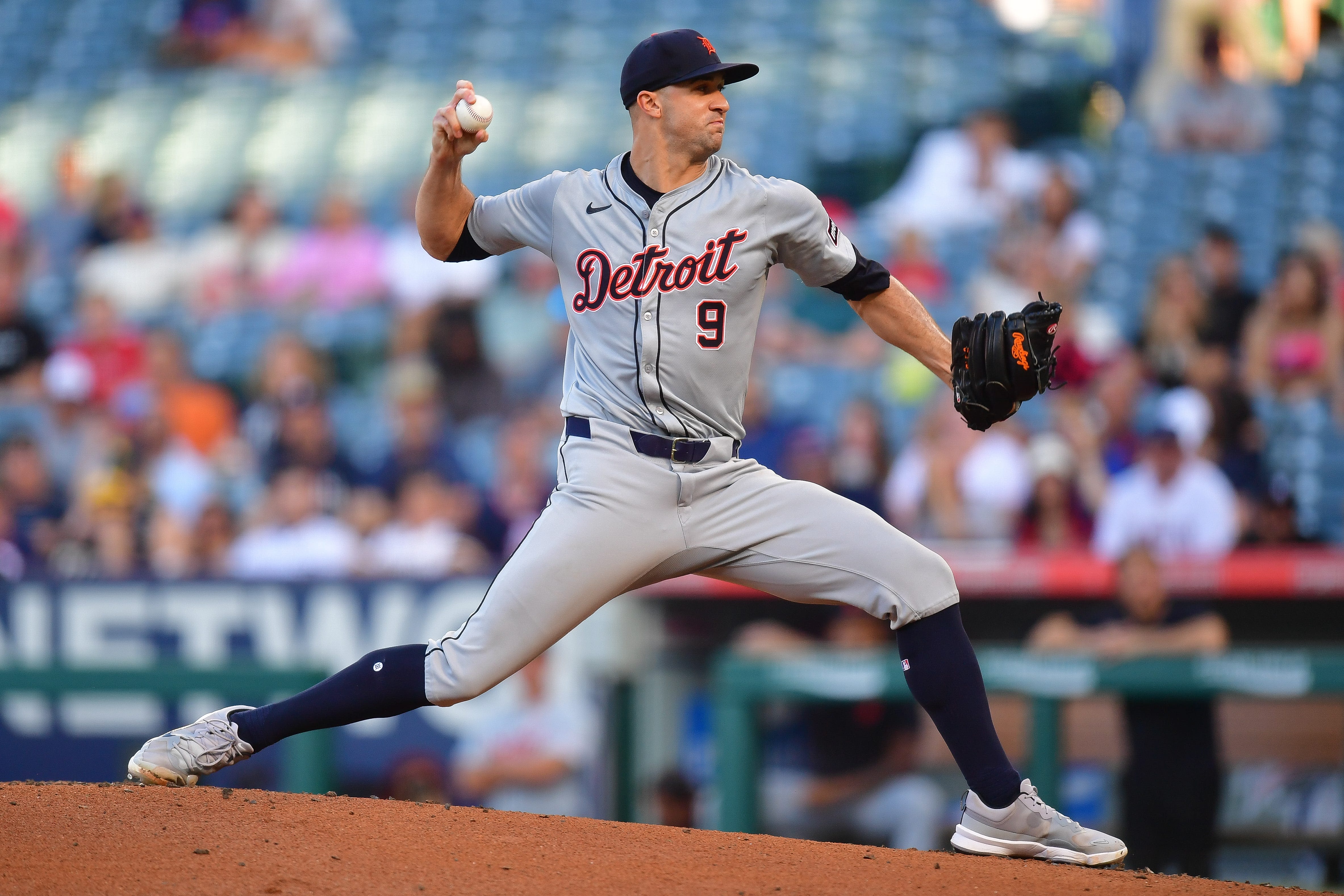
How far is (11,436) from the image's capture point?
8469 millimetres

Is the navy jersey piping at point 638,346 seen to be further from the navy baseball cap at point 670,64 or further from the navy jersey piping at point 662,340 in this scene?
the navy baseball cap at point 670,64

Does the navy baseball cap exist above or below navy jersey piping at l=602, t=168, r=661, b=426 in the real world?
above

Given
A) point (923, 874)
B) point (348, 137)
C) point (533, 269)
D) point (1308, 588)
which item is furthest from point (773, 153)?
point (923, 874)

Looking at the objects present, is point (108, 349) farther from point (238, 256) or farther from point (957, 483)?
point (957, 483)

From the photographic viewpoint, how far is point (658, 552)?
3.07 m

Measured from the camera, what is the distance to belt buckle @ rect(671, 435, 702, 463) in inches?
122

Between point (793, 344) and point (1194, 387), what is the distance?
7.31 ft

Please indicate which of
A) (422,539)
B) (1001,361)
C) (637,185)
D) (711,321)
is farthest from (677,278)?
(422,539)

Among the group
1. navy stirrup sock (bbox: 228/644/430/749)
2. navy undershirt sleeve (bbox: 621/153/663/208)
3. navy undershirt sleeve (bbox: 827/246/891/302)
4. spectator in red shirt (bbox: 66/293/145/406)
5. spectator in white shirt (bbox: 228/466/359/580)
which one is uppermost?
navy undershirt sleeve (bbox: 621/153/663/208)

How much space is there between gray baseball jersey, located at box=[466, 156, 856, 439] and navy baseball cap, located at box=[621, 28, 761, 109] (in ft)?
0.63

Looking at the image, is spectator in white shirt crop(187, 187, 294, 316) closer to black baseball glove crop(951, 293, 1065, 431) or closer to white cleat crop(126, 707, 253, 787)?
white cleat crop(126, 707, 253, 787)

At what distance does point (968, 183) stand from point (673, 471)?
20.6 feet

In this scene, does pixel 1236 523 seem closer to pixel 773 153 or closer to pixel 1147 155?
pixel 1147 155

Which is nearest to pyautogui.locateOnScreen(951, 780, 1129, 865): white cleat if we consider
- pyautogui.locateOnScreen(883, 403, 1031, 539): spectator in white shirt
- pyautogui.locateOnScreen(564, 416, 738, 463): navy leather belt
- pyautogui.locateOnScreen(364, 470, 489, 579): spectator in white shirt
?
pyautogui.locateOnScreen(564, 416, 738, 463): navy leather belt
